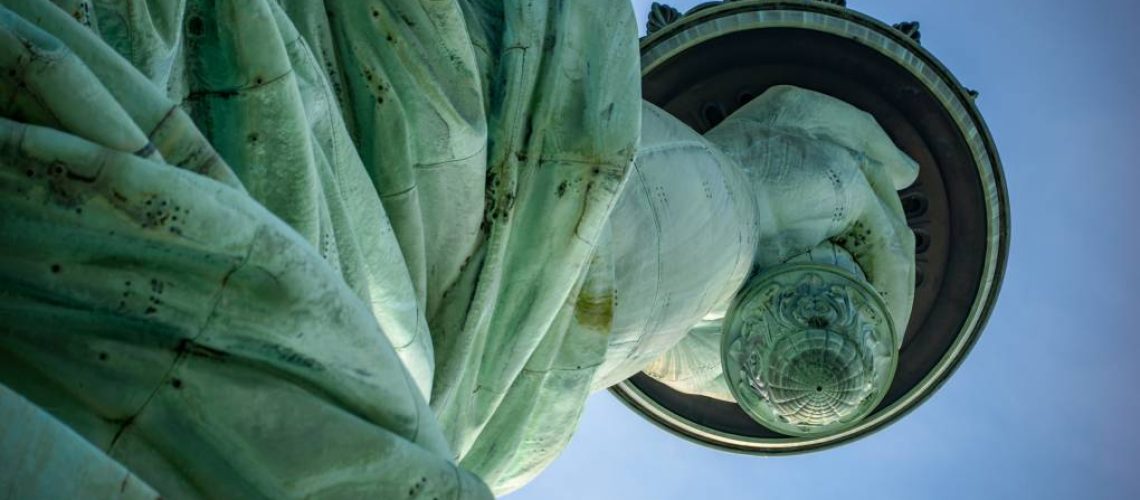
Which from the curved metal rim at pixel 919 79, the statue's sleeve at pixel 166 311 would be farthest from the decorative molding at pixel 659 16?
the statue's sleeve at pixel 166 311

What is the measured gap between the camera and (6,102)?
15.8 ft

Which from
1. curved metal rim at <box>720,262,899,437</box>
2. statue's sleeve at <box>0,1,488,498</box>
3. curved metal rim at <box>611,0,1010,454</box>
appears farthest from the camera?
curved metal rim at <box>611,0,1010,454</box>

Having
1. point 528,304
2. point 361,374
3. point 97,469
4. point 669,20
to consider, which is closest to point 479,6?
point 528,304

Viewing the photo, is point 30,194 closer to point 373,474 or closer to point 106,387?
point 106,387

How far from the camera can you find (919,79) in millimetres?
14234

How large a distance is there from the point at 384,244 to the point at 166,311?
7.17ft

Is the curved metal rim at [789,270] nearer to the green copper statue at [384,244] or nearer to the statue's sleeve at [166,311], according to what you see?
the green copper statue at [384,244]

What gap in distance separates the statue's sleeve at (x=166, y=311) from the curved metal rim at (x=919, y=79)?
29.4ft

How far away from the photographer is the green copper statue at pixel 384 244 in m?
4.79

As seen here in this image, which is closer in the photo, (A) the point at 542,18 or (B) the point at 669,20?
(A) the point at 542,18

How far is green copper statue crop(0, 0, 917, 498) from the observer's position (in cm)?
479

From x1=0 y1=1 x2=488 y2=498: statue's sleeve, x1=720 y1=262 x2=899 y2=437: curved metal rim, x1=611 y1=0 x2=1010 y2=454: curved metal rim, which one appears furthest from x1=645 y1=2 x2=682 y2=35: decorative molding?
x1=0 y1=1 x2=488 y2=498: statue's sleeve

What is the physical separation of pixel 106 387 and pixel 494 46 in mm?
3882

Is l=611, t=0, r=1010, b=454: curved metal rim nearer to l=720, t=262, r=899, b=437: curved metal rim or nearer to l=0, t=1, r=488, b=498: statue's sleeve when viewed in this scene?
l=720, t=262, r=899, b=437: curved metal rim
